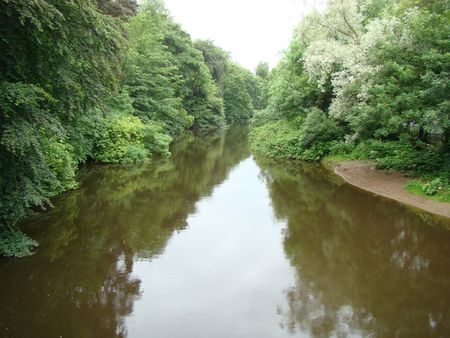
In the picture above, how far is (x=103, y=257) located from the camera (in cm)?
1020

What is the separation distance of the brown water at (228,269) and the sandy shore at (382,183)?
0.63 m

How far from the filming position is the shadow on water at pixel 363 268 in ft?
24.4

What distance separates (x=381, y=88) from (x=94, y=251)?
38.4 feet

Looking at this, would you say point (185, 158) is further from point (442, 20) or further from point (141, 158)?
point (442, 20)

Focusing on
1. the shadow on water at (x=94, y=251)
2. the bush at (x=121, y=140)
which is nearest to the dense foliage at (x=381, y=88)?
the shadow on water at (x=94, y=251)

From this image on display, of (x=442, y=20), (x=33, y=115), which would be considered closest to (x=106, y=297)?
(x=33, y=115)

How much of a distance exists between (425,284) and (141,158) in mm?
17964

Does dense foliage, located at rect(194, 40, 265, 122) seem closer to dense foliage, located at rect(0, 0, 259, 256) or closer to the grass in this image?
the grass

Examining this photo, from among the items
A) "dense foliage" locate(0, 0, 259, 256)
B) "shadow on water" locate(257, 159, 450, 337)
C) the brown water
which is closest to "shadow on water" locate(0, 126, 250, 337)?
the brown water

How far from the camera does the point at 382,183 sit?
17406 millimetres

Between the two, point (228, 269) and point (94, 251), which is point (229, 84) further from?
point (228, 269)

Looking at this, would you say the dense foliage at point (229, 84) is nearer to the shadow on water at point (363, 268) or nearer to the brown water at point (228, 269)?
the brown water at point (228, 269)

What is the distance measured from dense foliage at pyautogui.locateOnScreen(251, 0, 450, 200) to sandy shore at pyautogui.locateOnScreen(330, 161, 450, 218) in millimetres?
480

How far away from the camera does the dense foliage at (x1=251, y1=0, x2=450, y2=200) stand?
14.9 meters
